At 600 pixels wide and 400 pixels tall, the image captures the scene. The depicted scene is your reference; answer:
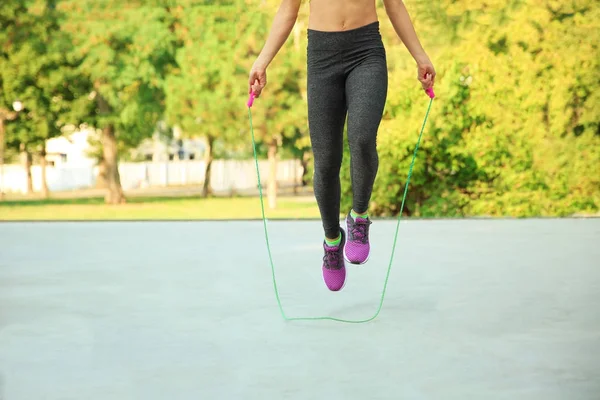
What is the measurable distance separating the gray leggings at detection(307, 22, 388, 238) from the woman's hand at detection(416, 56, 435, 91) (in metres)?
0.19

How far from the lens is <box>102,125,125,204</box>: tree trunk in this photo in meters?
26.8

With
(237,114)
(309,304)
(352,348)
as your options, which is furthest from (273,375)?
(237,114)

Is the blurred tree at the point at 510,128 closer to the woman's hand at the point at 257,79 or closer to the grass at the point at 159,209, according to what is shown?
the grass at the point at 159,209

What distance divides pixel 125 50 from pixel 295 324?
20693 millimetres

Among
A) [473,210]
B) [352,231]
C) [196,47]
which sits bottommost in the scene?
[473,210]

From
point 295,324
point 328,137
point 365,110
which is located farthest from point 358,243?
point 365,110

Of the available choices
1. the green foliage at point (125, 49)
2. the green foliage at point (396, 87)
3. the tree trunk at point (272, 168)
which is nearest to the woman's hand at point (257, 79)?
the green foliage at point (396, 87)

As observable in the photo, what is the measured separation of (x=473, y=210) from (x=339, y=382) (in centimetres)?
1164

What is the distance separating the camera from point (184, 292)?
278 inches

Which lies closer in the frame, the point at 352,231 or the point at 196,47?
the point at 352,231

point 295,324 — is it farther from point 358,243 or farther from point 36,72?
point 36,72

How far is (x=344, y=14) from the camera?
526 centimetres

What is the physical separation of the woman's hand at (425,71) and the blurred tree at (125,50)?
19444 mm

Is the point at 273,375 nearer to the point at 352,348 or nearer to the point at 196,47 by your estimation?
the point at 352,348
